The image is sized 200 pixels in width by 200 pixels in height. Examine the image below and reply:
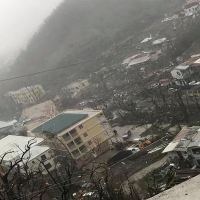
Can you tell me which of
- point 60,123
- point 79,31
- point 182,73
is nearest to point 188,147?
point 60,123

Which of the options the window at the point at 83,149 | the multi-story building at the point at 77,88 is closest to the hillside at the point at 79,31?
the multi-story building at the point at 77,88

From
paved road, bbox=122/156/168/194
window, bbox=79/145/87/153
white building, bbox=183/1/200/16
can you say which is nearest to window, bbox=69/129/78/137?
window, bbox=79/145/87/153

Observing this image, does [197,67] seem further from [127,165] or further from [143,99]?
[127,165]

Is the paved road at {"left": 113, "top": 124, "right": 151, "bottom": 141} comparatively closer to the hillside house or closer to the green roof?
the green roof

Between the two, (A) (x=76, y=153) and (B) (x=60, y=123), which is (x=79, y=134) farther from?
(B) (x=60, y=123)

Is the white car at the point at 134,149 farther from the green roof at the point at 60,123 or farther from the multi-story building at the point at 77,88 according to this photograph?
the multi-story building at the point at 77,88

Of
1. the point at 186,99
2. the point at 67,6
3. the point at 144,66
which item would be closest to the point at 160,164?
the point at 186,99
